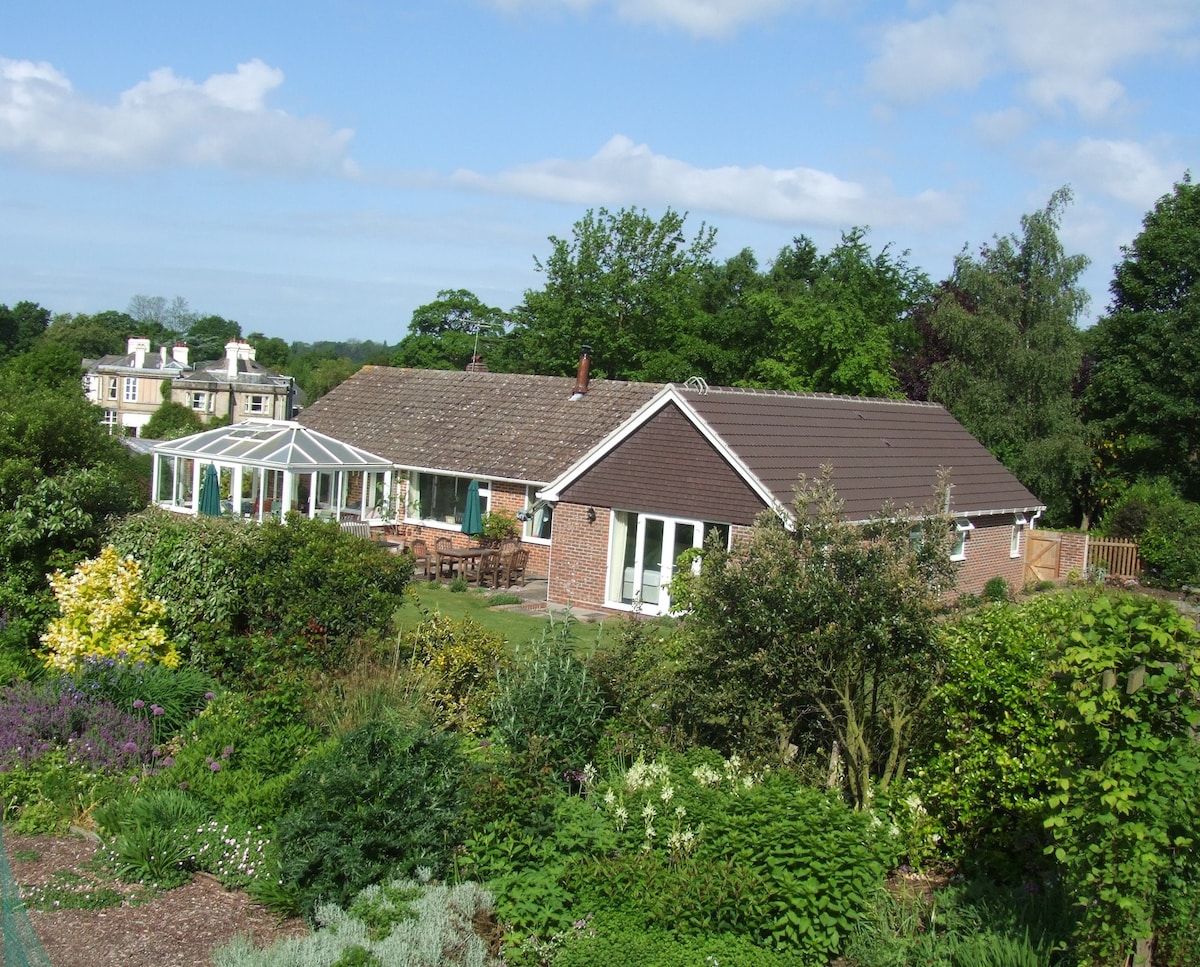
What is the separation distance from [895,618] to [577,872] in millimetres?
2946

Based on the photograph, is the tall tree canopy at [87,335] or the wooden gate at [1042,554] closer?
the wooden gate at [1042,554]

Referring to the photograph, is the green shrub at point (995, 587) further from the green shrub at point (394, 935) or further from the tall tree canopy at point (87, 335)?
the tall tree canopy at point (87, 335)

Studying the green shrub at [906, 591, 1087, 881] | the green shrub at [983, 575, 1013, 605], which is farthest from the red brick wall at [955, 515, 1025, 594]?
the green shrub at [906, 591, 1087, 881]

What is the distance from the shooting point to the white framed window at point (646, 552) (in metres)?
21.8

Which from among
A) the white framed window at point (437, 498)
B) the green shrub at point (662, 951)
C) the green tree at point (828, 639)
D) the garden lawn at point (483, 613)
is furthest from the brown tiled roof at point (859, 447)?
the green shrub at point (662, 951)

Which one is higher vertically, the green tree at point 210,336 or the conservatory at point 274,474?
the green tree at point 210,336

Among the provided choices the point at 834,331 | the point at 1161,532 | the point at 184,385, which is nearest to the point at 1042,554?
the point at 1161,532

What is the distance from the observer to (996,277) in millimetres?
38594

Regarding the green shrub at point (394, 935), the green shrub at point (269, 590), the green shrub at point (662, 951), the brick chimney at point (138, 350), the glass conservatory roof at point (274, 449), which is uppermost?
the brick chimney at point (138, 350)

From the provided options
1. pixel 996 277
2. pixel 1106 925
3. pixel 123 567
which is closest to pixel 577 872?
pixel 1106 925

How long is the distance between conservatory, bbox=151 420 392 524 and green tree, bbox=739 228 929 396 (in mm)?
18348

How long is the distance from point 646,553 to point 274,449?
11.2 metres

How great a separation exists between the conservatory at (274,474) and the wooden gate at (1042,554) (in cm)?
1764

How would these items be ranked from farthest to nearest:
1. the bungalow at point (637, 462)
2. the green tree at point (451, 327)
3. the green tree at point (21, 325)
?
the green tree at point (21, 325), the green tree at point (451, 327), the bungalow at point (637, 462)
